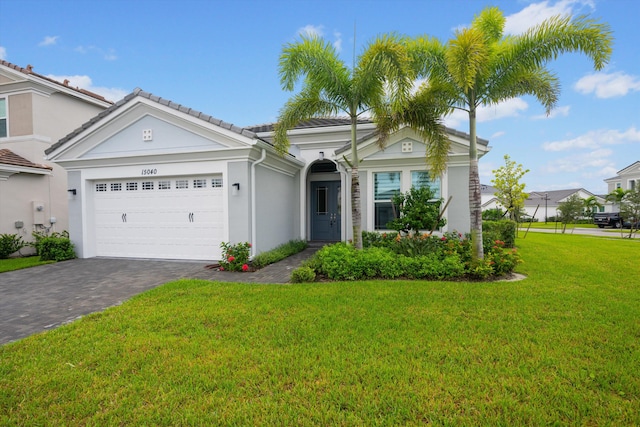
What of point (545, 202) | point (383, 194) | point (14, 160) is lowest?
point (383, 194)

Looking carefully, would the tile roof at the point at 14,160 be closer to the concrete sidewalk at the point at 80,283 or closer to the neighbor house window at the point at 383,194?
the concrete sidewalk at the point at 80,283

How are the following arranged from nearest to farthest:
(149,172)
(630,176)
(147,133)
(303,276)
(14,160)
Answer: (303,276), (147,133), (149,172), (14,160), (630,176)

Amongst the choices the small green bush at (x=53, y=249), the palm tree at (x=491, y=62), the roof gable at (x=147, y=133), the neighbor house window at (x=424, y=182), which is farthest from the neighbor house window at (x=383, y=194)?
the small green bush at (x=53, y=249)

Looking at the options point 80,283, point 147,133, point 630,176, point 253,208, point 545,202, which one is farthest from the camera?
point 545,202

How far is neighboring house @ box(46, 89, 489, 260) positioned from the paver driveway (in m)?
0.96

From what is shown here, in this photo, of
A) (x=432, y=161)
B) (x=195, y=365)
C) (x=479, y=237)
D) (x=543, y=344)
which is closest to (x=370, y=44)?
(x=432, y=161)

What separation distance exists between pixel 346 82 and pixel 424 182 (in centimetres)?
420

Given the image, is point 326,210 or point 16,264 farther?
point 326,210

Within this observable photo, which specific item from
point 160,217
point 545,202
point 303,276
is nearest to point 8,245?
point 160,217

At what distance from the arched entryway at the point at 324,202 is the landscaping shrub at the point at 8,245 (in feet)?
35.7

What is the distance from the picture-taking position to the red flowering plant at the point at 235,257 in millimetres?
8251

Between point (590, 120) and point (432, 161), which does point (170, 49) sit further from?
point (590, 120)

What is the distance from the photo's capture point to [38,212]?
1216 centimetres

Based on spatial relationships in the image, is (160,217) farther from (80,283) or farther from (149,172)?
(80,283)
